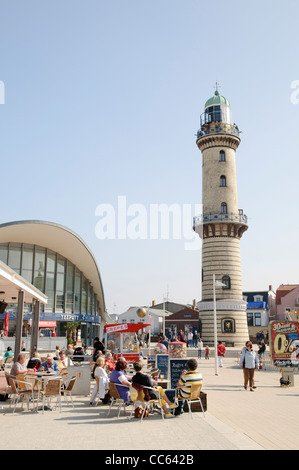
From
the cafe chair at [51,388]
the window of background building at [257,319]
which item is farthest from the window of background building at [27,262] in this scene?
the window of background building at [257,319]

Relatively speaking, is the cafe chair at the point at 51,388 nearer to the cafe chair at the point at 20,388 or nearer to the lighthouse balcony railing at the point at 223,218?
the cafe chair at the point at 20,388

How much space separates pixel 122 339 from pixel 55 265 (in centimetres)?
2252

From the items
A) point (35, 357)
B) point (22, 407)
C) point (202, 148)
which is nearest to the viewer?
point (22, 407)

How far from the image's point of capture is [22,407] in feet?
33.8

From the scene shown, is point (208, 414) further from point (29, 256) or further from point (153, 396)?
point (29, 256)

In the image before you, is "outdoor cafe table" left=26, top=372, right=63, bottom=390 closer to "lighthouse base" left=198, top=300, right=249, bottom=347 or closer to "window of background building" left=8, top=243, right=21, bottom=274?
"window of background building" left=8, top=243, right=21, bottom=274

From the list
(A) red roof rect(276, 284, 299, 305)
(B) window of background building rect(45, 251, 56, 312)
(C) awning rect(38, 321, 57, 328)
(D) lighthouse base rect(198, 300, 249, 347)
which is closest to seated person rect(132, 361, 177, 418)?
(C) awning rect(38, 321, 57, 328)

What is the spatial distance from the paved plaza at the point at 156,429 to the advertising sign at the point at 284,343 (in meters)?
10.5

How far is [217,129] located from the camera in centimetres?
4241

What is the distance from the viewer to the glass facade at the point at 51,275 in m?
36.3

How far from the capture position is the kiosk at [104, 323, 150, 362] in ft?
55.9

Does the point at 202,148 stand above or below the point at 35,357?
above
